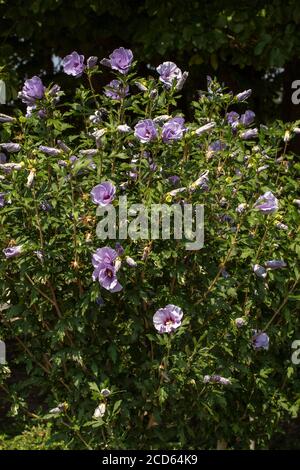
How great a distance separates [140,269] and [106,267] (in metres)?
0.24

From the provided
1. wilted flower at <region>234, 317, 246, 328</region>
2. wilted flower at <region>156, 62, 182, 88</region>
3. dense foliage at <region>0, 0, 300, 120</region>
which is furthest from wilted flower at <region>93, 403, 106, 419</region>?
dense foliage at <region>0, 0, 300, 120</region>

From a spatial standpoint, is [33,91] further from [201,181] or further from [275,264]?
[275,264]

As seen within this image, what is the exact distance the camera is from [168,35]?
20.8ft

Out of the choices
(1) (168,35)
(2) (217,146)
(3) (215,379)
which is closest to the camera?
(3) (215,379)

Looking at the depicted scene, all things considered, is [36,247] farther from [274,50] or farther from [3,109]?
[3,109]

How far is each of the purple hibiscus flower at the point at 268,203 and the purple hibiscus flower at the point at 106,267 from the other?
0.67 metres

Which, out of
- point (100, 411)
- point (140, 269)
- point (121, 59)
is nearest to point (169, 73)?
point (121, 59)

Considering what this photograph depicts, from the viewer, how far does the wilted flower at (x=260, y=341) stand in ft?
12.9

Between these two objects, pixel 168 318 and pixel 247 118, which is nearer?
pixel 168 318

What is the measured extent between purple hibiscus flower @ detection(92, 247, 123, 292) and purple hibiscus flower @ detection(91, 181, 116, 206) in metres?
0.20

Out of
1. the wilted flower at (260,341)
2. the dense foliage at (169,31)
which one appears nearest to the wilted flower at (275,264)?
the wilted flower at (260,341)

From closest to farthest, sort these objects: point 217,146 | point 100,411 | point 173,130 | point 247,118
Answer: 1. point 173,130
2. point 100,411
3. point 217,146
4. point 247,118
